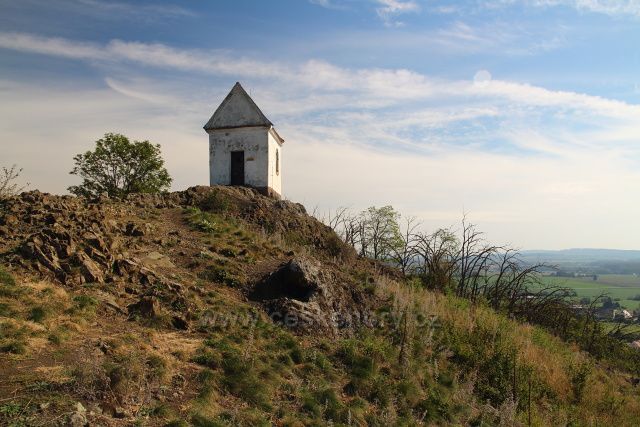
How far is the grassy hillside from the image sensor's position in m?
5.59

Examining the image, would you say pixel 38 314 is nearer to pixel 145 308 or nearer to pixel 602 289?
pixel 145 308

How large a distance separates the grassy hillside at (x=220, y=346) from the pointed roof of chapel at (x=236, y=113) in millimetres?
7356

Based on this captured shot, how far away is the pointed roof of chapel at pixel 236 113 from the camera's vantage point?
21.0 m

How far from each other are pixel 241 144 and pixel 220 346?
14.7 metres

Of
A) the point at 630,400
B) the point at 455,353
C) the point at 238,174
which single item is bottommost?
the point at 630,400

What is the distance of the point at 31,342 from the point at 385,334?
24.2 ft

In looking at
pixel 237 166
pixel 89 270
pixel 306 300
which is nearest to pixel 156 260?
pixel 89 270

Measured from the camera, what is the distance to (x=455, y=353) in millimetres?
10844

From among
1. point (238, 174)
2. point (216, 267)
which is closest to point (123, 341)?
point (216, 267)

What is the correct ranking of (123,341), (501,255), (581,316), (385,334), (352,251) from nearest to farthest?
(123,341) → (385,334) → (501,255) → (352,251) → (581,316)

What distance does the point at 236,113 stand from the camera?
21.2m

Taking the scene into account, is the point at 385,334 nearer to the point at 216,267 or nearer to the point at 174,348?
the point at 216,267

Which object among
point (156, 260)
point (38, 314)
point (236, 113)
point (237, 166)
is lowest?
point (38, 314)

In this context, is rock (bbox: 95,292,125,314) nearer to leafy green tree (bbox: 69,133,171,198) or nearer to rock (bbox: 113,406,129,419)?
rock (bbox: 113,406,129,419)
